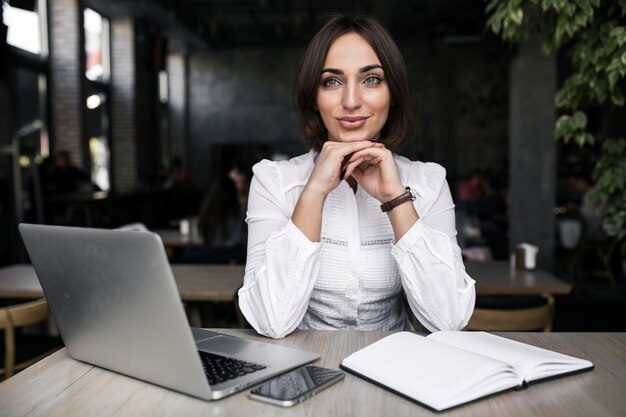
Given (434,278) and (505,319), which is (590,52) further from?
(434,278)

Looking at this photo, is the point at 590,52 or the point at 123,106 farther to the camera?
the point at 123,106

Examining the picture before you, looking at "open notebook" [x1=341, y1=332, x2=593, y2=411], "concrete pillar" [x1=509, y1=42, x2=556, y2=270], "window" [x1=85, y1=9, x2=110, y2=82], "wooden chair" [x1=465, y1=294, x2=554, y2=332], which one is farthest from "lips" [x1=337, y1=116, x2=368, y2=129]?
"window" [x1=85, y1=9, x2=110, y2=82]

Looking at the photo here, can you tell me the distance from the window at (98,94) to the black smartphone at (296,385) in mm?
9142

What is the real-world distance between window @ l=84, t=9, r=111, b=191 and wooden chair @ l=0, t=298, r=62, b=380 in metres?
7.02

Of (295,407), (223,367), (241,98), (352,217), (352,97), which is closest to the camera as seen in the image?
(295,407)

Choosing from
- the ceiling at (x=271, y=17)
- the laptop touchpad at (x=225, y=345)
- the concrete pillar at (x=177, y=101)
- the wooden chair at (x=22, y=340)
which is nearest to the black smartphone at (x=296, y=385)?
the laptop touchpad at (x=225, y=345)

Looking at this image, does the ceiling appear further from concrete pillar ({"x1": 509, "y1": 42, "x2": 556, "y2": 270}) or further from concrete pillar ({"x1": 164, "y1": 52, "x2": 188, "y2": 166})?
concrete pillar ({"x1": 509, "y1": 42, "x2": 556, "y2": 270})

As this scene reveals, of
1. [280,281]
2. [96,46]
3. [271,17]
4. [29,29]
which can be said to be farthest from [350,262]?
[271,17]

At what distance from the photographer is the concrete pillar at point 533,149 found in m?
5.14

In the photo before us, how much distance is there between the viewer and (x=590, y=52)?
2.21 metres

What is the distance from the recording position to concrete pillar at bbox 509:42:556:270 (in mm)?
5137

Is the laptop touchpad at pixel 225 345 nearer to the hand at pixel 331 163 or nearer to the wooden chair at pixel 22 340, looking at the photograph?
the hand at pixel 331 163

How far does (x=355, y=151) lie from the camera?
1310 millimetres

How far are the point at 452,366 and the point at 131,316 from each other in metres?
0.51
